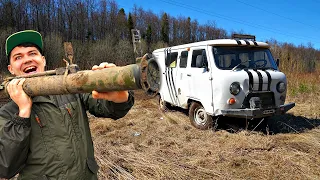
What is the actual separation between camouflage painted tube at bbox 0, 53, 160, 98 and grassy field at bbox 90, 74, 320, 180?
2.58 m

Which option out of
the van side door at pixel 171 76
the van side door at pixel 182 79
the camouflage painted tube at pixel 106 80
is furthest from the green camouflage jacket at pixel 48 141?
the van side door at pixel 171 76

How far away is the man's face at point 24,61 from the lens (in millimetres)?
1768

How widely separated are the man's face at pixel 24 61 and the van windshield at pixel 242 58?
4.58m

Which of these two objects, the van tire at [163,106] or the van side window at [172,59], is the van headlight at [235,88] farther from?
the van tire at [163,106]

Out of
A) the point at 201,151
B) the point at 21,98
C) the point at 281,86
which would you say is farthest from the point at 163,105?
the point at 21,98

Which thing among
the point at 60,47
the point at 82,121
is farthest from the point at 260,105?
the point at 60,47

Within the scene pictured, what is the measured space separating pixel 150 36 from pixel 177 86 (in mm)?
44933

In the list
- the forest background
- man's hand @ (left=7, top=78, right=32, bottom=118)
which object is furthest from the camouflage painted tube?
the forest background

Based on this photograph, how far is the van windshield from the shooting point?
19.4 feet

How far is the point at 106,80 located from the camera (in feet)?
3.99

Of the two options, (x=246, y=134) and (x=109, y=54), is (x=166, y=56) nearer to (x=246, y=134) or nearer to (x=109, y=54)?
(x=246, y=134)

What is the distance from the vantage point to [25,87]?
1.51m

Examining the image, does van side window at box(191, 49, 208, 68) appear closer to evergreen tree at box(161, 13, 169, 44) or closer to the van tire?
the van tire

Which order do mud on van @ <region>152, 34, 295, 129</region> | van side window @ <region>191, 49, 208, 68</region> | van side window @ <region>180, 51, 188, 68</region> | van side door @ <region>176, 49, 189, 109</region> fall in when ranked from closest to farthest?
mud on van @ <region>152, 34, 295, 129</region>, van side window @ <region>191, 49, 208, 68</region>, van side door @ <region>176, 49, 189, 109</region>, van side window @ <region>180, 51, 188, 68</region>
